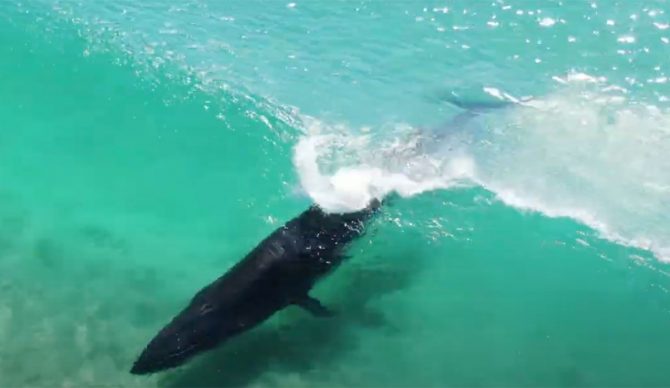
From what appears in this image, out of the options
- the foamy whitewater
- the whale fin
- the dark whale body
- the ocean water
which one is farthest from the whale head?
the foamy whitewater

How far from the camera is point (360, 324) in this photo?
12.5m

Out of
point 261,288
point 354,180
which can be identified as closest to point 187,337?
point 261,288

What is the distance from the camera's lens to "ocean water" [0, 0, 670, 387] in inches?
480

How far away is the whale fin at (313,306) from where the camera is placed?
12.1 m

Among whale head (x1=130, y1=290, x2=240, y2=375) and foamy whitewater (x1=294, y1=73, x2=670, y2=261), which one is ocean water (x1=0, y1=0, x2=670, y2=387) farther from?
whale head (x1=130, y1=290, x2=240, y2=375)

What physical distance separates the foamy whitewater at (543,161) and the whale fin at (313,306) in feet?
6.52

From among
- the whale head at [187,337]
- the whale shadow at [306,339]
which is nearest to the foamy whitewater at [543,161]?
the whale shadow at [306,339]

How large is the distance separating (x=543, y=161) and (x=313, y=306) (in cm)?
660

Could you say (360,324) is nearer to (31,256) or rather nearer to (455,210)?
(455,210)

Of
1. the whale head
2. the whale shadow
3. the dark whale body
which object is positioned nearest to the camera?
the whale head

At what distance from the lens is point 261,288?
11672 mm

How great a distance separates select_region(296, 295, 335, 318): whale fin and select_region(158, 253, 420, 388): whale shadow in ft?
1.73

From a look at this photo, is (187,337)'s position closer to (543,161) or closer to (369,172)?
(369,172)

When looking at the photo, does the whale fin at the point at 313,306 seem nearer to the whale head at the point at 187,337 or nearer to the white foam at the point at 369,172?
the whale head at the point at 187,337
